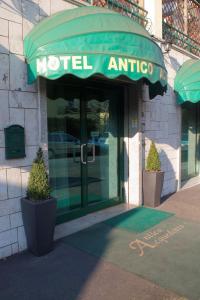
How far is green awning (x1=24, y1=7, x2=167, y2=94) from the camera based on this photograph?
362 cm

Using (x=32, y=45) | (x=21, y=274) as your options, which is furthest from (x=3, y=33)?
(x=21, y=274)

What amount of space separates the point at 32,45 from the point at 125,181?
362 centimetres

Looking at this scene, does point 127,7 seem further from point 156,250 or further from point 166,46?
point 156,250

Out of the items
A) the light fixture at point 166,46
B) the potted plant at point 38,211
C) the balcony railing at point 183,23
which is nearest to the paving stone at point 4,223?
the potted plant at point 38,211

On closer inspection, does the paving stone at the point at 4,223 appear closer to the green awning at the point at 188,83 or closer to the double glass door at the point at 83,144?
the double glass door at the point at 83,144

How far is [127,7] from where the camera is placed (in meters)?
6.02

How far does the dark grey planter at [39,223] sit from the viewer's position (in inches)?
146

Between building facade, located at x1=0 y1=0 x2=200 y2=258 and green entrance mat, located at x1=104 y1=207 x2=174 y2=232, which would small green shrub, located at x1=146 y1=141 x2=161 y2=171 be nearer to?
building facade, located at x1=0 y1=0 x2=200 y2=258

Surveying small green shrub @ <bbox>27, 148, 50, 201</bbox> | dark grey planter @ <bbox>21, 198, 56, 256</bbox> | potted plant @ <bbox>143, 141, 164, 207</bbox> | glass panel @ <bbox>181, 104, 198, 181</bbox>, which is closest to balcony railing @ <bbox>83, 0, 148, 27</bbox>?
potted plant @ <bbox>143, 141, 164, 207</bbox>

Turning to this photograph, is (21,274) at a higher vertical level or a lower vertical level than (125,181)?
lower

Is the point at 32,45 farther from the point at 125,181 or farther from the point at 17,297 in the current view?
the point at 125,181

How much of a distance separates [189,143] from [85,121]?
4.76m

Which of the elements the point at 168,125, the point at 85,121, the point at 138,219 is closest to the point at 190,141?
the point at 168,125

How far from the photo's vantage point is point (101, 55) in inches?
145
